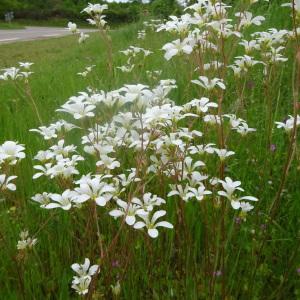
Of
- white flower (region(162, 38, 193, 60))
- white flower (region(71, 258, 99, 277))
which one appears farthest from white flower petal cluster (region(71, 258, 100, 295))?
white flower (region(162, 38, 193, 60))

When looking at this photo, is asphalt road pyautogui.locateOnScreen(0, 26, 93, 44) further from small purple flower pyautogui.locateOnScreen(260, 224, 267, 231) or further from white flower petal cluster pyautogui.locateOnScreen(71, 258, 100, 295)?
white flower petal cluster pyautogui.locateOnScreen(71, 258, 100, 295)

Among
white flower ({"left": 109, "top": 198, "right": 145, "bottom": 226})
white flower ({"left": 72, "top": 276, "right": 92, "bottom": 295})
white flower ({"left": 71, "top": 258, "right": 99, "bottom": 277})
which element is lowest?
white flower ({"left": 72, "top": 276, "right": 92, "bottom": 295})

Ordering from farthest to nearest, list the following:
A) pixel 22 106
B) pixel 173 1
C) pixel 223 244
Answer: pixel 173 1, pixel 22 106, pixel 223 244

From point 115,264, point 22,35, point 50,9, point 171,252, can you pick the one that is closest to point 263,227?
point 171,252

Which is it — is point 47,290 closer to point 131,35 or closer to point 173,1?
point 131,35

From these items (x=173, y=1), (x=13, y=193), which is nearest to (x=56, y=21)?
(x=173, y=1)

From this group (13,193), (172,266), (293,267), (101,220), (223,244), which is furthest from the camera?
(13,193)

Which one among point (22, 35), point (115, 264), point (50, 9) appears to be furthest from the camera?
A: point (50, 9)

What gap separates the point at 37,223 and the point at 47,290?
0.43 m

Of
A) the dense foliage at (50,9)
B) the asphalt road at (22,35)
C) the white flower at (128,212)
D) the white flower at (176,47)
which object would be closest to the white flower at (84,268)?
the white flower at (128,212)

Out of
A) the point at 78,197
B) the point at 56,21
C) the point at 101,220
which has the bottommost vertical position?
the point at 56,21

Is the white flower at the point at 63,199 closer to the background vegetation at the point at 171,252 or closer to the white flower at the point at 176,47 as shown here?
the background vegetation at the point at 171,252

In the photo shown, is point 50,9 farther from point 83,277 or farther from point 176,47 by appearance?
point 83,277

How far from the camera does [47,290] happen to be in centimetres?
148
